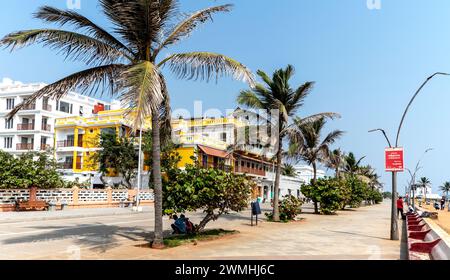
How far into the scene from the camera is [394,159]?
48.9 ft

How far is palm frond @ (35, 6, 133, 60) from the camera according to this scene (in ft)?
35.5

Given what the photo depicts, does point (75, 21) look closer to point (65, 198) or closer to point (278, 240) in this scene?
point (278, 240)

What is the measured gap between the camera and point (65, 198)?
2980cm

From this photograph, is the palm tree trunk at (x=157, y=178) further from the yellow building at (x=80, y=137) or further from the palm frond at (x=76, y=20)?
the yellow building at (x=80, y=137)

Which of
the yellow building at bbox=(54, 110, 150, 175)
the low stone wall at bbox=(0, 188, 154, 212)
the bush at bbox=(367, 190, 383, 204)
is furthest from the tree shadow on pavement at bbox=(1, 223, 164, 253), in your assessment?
the bush at bbox=(367, 190, 383, 204)

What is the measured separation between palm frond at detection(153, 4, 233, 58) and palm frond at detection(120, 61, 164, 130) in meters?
2.14

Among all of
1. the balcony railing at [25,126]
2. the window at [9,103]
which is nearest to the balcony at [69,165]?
the balcony railing at [25,126]

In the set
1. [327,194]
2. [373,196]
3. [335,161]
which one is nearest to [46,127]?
[335,161]

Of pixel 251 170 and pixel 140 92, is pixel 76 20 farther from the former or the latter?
pixel 251 170

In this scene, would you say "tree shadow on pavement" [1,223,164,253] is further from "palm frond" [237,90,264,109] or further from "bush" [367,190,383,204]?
"bush" [367,190,383,204]

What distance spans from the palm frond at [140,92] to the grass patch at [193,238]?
4477mm
